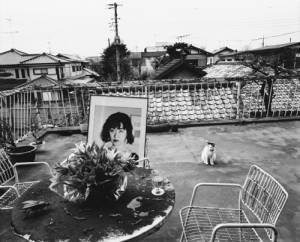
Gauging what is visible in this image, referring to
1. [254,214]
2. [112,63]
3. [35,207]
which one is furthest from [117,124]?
[112,63]

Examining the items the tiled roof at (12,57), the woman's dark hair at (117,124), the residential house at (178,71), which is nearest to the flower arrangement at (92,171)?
the woman's dark hair at (117,124)

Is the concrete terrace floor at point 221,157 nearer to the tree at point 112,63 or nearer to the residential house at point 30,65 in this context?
the residential house at point 30,65

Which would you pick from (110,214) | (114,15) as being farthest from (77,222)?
(114,15)

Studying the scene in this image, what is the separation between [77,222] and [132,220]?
0.36m

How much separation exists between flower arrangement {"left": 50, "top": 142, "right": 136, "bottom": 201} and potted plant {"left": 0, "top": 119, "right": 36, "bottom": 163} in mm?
3115

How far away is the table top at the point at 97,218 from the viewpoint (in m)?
1.51

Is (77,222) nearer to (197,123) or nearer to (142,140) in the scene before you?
(142,140)

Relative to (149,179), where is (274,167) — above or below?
below

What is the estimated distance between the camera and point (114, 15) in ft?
75.2

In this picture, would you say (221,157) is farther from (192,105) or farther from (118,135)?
(192,105)

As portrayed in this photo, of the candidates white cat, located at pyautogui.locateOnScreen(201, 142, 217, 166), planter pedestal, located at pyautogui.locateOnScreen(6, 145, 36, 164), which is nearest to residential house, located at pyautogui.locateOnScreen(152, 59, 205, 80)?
white cat, located at pyautogui.locateOnScreen(201, 142, 217, 166)

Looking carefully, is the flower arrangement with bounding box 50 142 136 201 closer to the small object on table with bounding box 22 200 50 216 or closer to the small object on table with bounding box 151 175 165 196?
the small object on table with bounding box 22 200 50 216

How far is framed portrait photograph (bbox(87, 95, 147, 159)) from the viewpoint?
11.6 ft

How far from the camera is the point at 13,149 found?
454 centimetres
